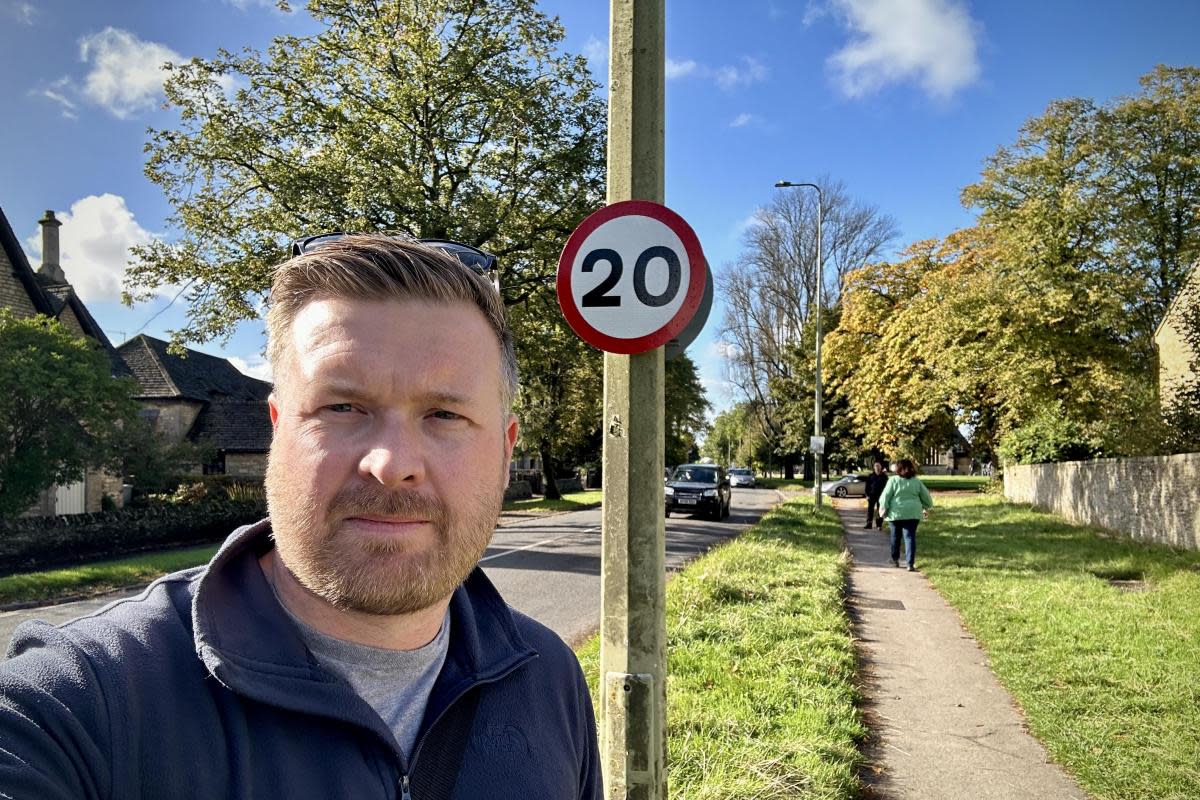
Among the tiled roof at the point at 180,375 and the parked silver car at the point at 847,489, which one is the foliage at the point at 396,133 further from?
the parked silver car at the point at 847,489

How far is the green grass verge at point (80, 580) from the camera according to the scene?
10500 mm

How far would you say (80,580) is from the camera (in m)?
11.3

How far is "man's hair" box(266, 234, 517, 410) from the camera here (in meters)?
1.44

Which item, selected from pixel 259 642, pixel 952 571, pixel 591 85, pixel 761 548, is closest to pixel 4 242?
pixel 591 85

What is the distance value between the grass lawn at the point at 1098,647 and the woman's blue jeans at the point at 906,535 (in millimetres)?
406

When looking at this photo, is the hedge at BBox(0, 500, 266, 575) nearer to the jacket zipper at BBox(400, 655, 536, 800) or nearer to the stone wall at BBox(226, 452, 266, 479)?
the jacket zipper at BBox(400, 655, 536, 800)

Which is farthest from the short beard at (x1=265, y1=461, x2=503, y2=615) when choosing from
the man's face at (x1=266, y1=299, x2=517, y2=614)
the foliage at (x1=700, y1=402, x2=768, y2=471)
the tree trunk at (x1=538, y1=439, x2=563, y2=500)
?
the foliage at (x1=700, y1=402, x2=768, y2=471)

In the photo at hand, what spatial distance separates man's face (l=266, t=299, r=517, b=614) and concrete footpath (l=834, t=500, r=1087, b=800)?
405 centimetres

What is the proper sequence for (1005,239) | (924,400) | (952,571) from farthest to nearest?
(924,400), (1005,239), (952,571)

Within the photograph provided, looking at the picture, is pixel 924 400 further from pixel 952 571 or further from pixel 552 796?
pixel 552 796

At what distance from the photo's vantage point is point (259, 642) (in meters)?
1.26

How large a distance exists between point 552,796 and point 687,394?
44981 mm

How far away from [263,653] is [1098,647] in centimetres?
843

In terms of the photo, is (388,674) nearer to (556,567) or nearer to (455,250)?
(455,250)
